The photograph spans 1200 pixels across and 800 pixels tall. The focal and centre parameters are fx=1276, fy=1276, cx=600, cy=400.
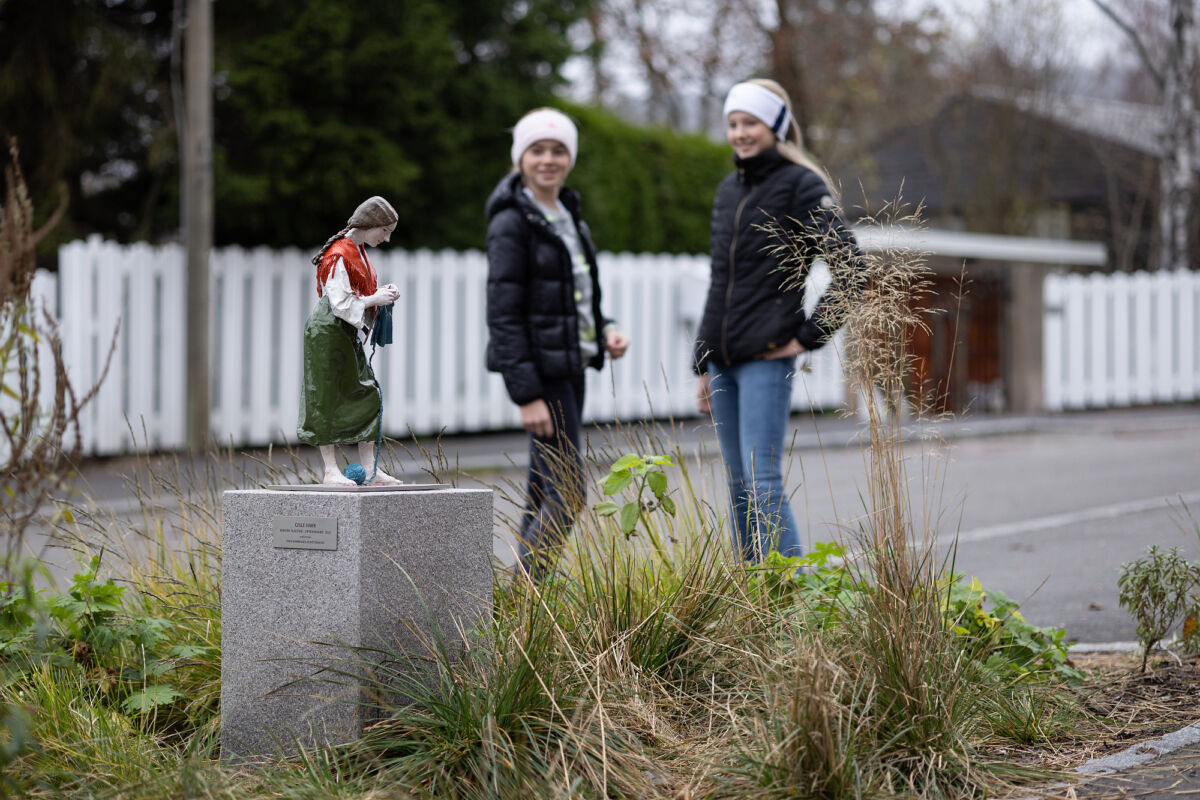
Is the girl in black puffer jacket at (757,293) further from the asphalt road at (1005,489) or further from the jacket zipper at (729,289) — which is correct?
the asphalt road at (1005,489)

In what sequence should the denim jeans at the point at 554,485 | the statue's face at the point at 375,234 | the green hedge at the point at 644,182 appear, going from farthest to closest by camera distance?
the green hedge at the point at 644,182 → the denim jeans at the point at 554,485 → the statue's face at the point at 375,234

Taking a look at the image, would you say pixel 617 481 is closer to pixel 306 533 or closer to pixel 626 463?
pixel 626 463

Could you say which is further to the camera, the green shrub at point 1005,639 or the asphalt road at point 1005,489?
the asphalt road at point 1005,489

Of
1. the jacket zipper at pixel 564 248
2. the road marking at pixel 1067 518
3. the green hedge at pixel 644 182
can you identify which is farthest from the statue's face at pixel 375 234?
the green hedge at pixel 644 182

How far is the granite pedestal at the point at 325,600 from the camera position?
8.82 ft

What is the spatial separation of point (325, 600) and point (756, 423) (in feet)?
6.29

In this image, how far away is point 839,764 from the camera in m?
2.35

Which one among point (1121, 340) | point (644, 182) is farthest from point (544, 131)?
point (1121, 340)

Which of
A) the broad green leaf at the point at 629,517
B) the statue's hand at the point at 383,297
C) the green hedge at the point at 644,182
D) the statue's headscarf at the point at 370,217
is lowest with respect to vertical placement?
the broad green leaf at the point at 629,517

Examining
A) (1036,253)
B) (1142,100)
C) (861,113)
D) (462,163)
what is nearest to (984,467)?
(462,163)

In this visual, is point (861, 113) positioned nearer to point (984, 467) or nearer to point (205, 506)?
point (984, 467)

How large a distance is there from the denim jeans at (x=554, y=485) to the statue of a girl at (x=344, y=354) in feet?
1.65

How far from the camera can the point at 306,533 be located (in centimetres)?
273

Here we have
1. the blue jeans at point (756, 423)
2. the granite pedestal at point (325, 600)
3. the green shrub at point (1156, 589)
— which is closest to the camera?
the granite pedestal at point (325, 600)
